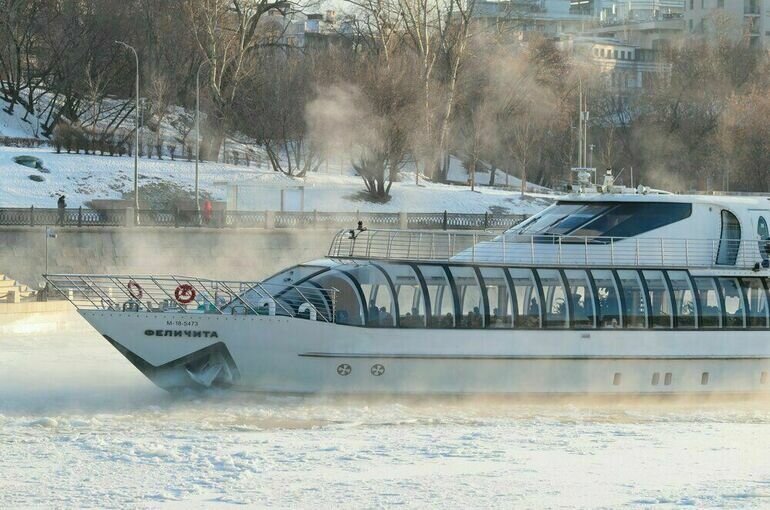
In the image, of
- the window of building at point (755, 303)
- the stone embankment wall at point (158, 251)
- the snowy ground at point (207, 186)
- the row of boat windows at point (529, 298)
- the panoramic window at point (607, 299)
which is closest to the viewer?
the row of boat windows at point (529, 298)

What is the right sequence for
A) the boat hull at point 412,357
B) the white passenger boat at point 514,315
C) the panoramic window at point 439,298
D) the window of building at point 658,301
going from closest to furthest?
1. the boat hull at point 412,357
2. the white passenger boat at point 514,315
3. the panoramic window at point 439,298
4. the window of building at point 658,301

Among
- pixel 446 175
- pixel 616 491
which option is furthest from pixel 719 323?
pixel 446 175

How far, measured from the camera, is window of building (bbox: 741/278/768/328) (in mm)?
27375

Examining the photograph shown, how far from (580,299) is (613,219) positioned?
2.16 m

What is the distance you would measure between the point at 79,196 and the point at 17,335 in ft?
84.5

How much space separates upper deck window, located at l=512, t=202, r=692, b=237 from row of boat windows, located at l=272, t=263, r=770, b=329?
1.01 m

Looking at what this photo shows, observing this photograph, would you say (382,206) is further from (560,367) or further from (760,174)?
(560,367)

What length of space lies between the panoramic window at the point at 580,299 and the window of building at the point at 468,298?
5.74 ft

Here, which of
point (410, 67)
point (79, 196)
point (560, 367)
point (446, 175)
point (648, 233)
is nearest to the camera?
point (560, 367)

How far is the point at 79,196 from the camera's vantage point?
199ft

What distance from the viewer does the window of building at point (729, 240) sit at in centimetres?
2819

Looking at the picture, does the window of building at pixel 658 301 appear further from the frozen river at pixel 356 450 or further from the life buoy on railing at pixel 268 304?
the life buoy on railing at pixel 268 304

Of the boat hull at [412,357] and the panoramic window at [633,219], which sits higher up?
the panoramic window at [633,219]

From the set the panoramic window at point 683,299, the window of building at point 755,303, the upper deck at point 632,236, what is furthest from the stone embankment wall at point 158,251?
the window of building at point 755,303
